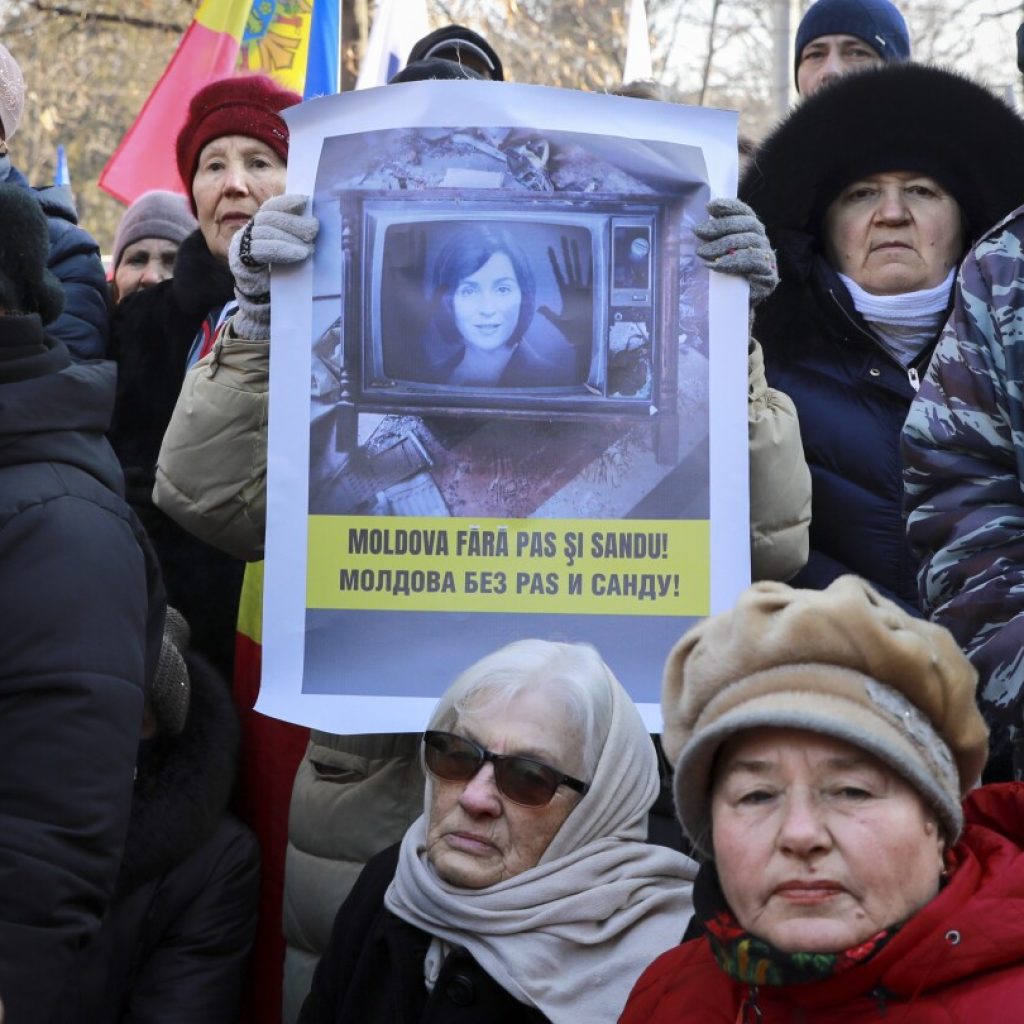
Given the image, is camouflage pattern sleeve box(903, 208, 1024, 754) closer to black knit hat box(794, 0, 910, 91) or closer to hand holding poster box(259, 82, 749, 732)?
hand holding poster box(259, 82, 749, 732)

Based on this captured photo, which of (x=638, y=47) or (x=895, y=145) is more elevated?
(x=638, y=47)

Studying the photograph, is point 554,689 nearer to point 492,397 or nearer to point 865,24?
point 492,397

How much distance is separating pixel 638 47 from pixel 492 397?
4466 millimetres

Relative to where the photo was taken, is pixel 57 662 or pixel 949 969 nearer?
pixel 949 969

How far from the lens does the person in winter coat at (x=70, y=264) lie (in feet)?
13.7

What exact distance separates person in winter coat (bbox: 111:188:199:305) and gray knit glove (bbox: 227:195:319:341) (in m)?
2.21

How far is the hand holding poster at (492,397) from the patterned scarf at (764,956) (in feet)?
2.76

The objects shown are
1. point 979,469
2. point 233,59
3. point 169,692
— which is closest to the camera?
point 979,469

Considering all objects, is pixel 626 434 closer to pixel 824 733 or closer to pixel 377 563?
pixel 377 563

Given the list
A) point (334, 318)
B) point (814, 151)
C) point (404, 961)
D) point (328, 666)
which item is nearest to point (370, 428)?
point (334, 318)

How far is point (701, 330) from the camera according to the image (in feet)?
9.81

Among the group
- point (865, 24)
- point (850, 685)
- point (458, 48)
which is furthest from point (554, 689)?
point (865, 24)

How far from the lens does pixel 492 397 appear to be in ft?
9.92

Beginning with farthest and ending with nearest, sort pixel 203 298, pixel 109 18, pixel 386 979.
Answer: pixel 109 18
pixel 203 298
pixel 386 979
